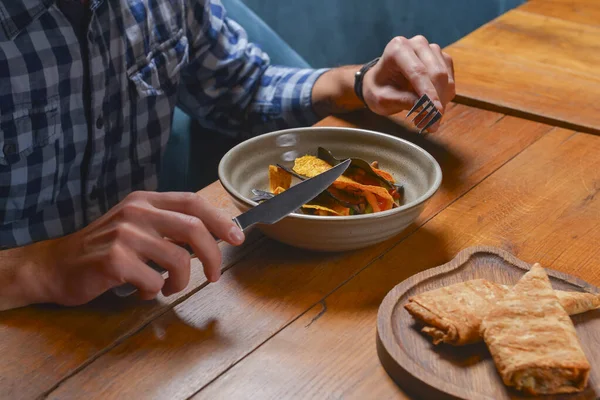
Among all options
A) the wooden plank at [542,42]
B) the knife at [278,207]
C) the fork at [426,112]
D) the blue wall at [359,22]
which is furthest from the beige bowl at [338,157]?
the blue wall at [359,22]

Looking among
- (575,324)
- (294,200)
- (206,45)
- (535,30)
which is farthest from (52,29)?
(535,30)

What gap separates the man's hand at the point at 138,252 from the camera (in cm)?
82

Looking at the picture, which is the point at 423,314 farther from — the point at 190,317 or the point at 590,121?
the point at 590,121

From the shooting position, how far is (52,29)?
1.22 m

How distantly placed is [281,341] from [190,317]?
11 cm

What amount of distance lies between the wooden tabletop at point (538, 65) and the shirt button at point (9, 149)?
2.81 feet

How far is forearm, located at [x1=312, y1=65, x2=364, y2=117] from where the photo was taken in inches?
56.7

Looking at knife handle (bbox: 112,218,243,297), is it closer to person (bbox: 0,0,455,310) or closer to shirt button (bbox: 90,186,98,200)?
person (bbox: 0,0,455,310)

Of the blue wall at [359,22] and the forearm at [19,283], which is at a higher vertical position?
the forearm at [19,283]

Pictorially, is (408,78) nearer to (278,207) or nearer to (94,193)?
(278,207)

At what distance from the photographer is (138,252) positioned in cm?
83

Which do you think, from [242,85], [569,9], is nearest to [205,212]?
[242,85]

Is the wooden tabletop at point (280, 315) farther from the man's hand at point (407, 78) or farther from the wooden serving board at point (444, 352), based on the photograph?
the man's hand at point (407, 78)

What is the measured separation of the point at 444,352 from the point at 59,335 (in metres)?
0.42
